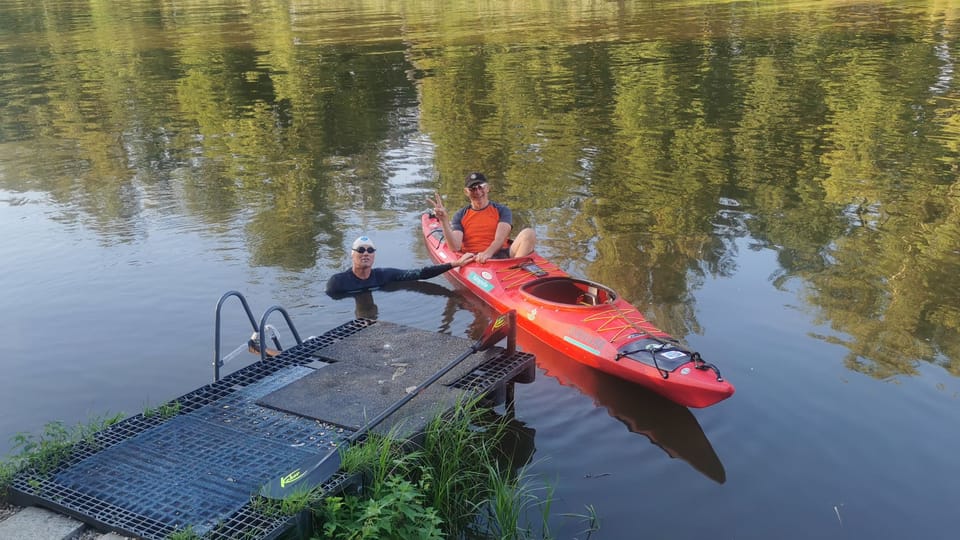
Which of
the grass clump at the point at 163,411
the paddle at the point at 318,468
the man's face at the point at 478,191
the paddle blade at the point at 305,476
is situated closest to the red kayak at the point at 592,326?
the man's face at the point at 478,191

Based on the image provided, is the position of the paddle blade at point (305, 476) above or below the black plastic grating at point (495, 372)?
above

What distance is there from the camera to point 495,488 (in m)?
5.48

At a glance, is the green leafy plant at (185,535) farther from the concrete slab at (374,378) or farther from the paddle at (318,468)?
the concrete slab at (374,378)

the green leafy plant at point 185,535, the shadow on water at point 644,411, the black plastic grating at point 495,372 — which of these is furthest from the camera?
the shadow on water at point 644,411

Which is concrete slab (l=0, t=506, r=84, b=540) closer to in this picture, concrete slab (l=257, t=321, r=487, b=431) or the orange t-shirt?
concrete slab (l=257, t=321, r=487, b=431)

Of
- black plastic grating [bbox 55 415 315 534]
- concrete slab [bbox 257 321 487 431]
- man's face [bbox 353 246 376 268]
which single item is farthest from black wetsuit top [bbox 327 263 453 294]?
black plastic grating [bbox 55 415 315 534]

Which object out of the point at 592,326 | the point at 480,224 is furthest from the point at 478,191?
the point at 592,326

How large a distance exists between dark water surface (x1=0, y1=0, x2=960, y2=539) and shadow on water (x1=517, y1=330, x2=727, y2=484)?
2cm

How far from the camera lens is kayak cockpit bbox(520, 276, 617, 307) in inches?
324

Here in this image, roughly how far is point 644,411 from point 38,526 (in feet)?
14.4

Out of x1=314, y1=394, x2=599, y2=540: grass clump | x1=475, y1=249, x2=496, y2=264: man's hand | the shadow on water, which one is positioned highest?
x1=475, y1=249, x2=496, y2=264: man's hand

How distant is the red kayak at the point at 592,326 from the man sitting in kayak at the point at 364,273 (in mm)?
217

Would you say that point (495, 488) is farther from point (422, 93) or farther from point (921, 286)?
point (422, 93)

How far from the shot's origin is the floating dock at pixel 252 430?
4.75 meters
